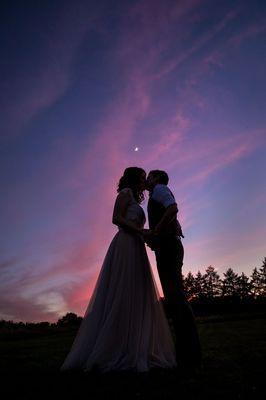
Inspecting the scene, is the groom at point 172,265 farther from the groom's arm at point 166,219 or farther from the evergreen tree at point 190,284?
the evergreen tree at point 190,284

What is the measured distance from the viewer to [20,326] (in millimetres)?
24531

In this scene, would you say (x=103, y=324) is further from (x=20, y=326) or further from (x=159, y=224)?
(x=20, y=326)

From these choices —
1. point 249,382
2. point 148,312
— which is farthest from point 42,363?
point 249,382

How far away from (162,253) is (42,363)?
290cm

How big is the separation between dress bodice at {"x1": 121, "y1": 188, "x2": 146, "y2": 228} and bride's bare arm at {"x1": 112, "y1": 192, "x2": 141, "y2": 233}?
6 centimetres

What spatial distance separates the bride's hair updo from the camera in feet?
21.5

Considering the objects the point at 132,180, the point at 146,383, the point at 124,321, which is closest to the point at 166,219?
the point at 132,180

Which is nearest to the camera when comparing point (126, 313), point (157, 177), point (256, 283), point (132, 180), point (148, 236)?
point (126, 313)

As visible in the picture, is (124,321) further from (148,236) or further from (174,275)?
(148,236)

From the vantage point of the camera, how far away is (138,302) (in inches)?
231

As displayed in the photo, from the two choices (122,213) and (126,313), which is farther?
(122,213)

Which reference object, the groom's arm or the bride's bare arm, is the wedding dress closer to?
the bride's bare arm

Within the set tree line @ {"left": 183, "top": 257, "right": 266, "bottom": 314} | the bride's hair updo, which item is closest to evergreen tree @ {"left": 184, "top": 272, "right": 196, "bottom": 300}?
tree line @ {"left": 183, "top": 257, "right": 266, "bottom": 314}

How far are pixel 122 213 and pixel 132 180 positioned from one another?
2.41ft
